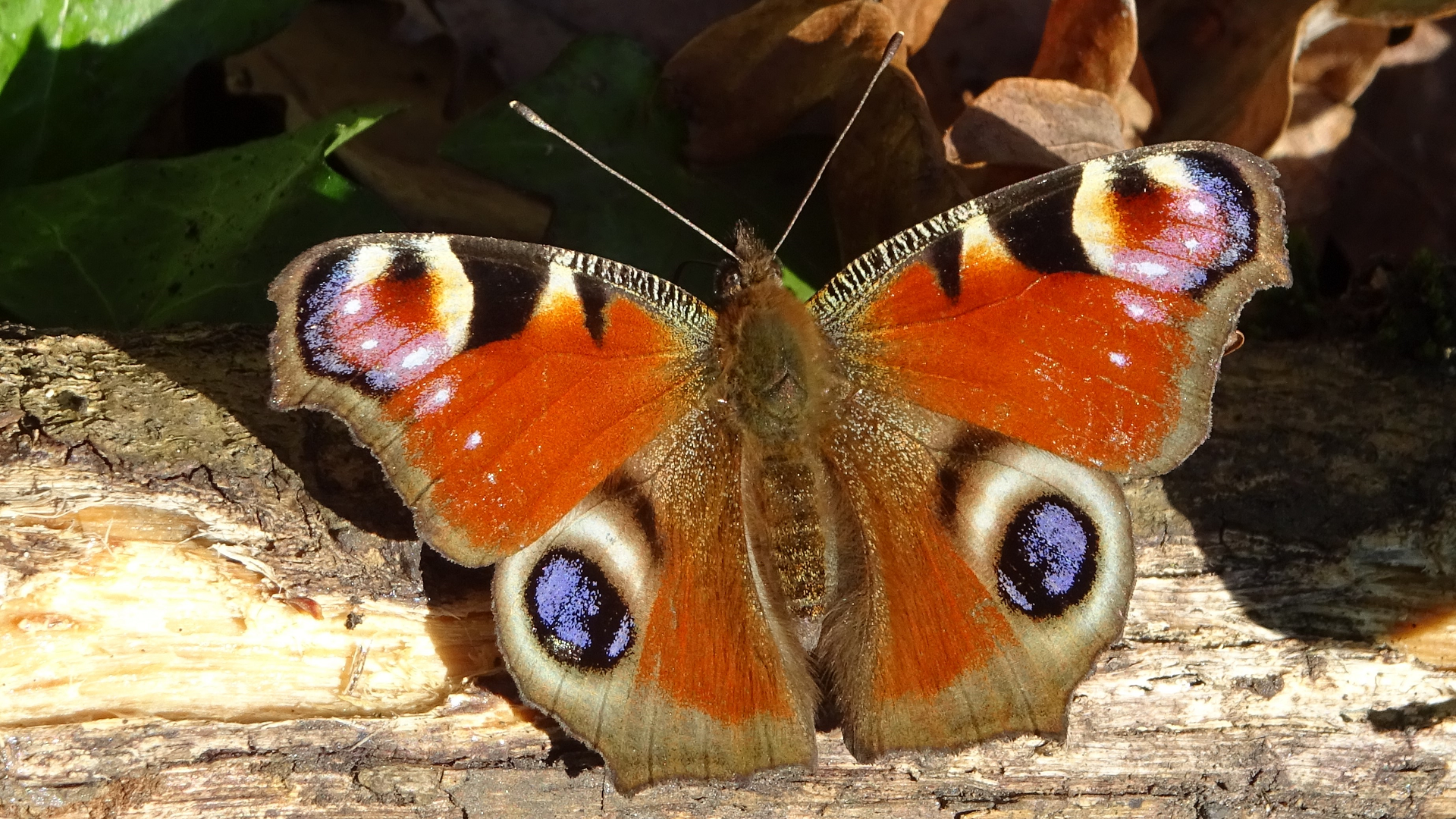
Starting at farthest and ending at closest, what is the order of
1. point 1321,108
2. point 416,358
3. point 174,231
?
1. point 1321,108
2. point 174,231
3. point 416,358

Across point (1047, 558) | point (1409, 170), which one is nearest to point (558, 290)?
point (1047, 558)

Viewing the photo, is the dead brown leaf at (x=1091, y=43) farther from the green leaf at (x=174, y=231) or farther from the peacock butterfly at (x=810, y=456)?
the green leaf at (x=174, y=231)

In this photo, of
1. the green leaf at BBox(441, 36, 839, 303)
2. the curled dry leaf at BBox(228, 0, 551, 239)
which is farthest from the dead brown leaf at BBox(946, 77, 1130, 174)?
the curled dry leaf at BBox(228, 0, 551, 239)

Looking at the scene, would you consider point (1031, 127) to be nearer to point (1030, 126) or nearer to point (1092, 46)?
point (1030, 126)

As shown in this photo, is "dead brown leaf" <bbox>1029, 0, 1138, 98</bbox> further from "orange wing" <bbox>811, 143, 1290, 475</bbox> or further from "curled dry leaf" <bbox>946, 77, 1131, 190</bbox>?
"orange wing" <bbox>811, 143, 1290, 475</bbox>

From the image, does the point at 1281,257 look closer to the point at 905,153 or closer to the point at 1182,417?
the point at 1182,417

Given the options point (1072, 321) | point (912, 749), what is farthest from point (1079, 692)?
point (1072, 321)

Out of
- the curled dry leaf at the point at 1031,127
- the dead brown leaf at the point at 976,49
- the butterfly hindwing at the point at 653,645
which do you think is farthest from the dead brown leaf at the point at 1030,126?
the butterfly hindwing at the point at 653,645
